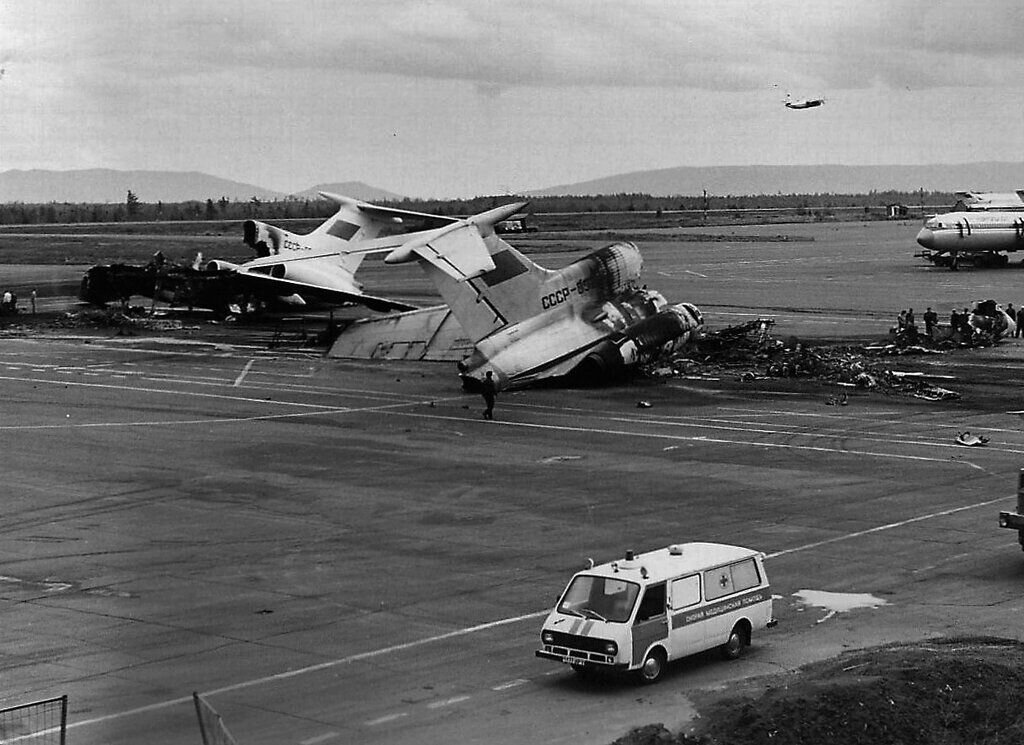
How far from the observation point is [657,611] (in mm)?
24703

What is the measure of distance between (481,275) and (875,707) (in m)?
39.2

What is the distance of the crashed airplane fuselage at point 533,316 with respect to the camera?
57.4m

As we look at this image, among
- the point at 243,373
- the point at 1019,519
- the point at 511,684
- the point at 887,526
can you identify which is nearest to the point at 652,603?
the point at 511,684

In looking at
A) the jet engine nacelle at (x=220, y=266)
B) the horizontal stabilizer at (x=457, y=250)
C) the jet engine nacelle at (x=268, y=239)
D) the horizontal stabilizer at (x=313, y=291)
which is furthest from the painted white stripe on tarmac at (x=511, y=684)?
the jet engine nacelle at (x=268, y=239)

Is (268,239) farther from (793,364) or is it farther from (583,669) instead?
(583,669)

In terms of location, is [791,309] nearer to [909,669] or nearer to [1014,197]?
[1014,197]

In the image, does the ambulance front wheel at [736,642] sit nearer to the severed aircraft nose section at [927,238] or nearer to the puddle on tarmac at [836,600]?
the puddle on tarmac at [836,600]

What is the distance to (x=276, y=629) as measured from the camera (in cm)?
2773

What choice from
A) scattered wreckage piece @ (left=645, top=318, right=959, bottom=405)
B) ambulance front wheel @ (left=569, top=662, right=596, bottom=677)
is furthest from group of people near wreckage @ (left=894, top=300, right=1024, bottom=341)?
ambulance front wheel @ (left=569, top=662, right=596, bottom=677)

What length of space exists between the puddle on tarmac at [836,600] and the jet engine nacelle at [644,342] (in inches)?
1218

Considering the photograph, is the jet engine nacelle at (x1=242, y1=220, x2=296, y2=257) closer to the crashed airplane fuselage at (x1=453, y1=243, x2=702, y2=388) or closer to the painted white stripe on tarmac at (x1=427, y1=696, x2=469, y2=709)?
the crashed airplane fuselage at (x1=453, y1=243, x2=702, y2=388)

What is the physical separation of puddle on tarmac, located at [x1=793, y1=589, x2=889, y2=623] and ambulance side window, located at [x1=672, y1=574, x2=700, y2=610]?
13.2 ft

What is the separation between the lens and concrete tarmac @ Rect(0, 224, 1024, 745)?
2398 cm

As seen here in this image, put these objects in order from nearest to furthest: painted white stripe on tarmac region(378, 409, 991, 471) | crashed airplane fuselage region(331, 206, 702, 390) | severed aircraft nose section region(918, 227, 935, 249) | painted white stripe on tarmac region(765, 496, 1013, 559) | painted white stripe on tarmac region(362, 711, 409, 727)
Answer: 1. painted white stripe on tarmac region(362, 711, 409, 727)
2. painted white stripe on tarmac region(765, 496, 1013, 559)
3. painted white stripe on tarmac region(378, 409, 991, 471)
4. crashed airplane fuselage region(331, 206, 702, 390)
5. severed aircraft nose section region(918, 227, 935, 249)
